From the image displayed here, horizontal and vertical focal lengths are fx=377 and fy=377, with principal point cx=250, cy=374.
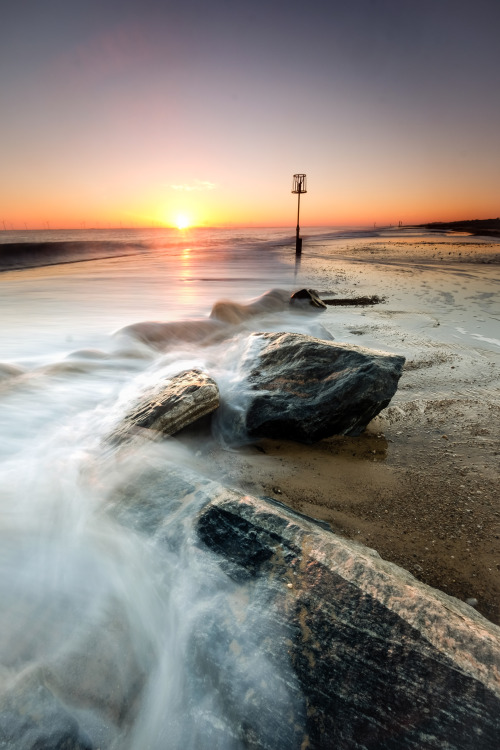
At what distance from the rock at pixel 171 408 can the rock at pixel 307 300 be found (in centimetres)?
672

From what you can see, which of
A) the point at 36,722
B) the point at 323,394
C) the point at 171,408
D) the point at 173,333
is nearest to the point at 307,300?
the point at 173,333

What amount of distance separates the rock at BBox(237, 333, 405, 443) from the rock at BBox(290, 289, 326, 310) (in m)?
6.19

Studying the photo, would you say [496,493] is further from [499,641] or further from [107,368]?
[107,368]

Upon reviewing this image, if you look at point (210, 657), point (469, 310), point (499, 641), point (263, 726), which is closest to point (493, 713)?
point (499, 641)

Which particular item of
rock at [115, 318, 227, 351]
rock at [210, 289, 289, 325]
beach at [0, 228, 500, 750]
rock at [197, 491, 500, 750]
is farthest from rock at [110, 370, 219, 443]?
rock at [210, 289, 289, 325]

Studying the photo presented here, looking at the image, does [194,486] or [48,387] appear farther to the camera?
[48,387]

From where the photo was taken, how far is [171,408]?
3.74 m

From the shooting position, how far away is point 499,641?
1.55m

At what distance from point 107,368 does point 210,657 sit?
5.26 meters

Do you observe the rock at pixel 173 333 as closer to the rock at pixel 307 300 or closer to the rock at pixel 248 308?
the rock at pixel 248 308

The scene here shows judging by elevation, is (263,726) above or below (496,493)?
above

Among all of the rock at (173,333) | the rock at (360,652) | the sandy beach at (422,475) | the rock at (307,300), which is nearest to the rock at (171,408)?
the sandy beach at (422,475)

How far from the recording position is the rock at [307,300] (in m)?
10.3

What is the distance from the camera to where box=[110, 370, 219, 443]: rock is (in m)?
3.63
